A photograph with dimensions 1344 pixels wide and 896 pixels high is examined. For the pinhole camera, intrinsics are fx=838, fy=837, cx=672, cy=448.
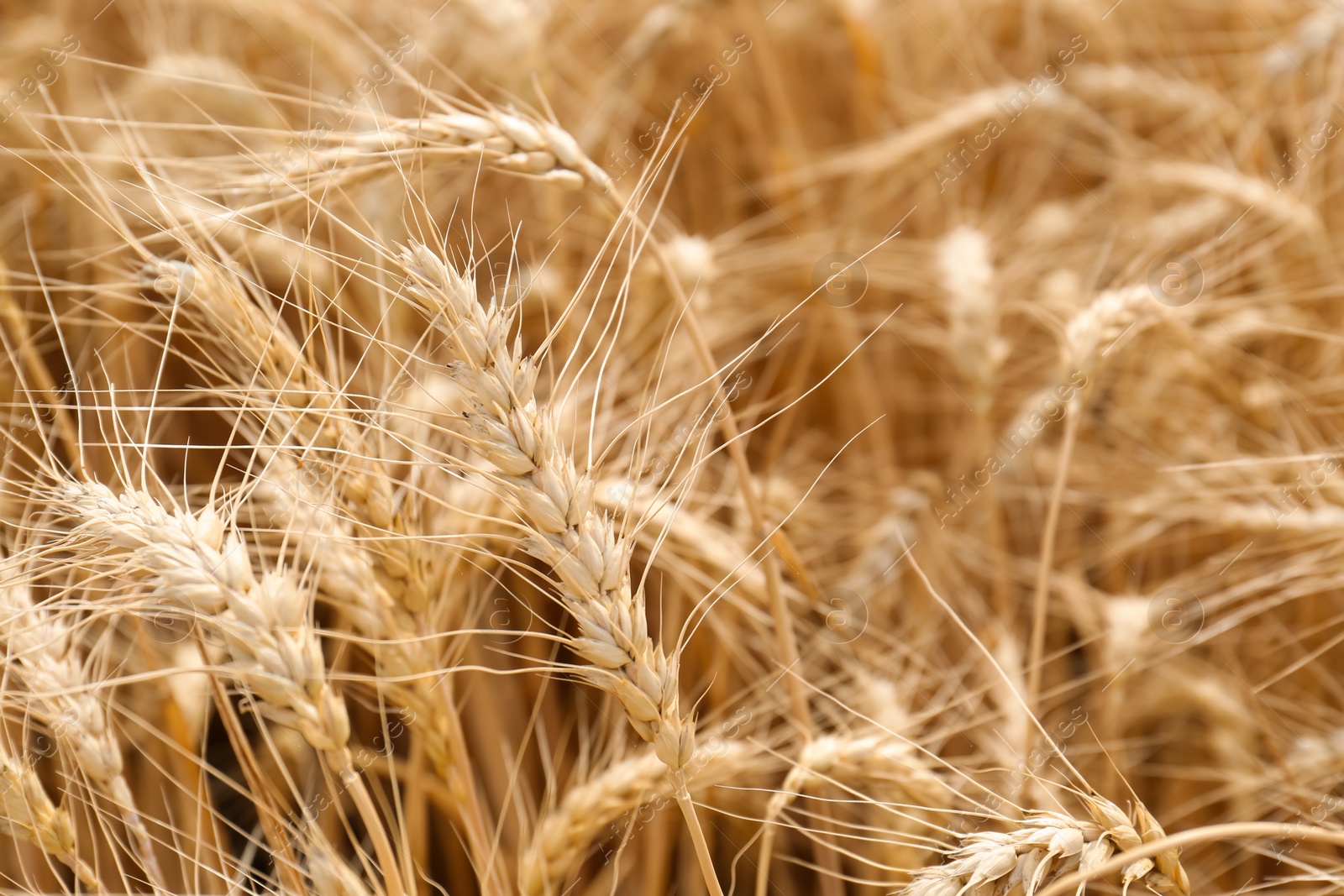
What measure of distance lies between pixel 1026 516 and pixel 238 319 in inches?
48.4

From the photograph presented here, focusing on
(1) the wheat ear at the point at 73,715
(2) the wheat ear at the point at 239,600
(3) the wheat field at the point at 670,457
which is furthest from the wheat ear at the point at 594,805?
(1) the wheat ear at the point at 73,715

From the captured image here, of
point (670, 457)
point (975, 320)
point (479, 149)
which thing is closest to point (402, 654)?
point (670, 457)

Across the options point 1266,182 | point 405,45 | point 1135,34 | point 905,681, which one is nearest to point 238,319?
point 405,45

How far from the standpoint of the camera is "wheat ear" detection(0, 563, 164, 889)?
2.08 feet

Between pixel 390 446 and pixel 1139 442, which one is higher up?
pixel 390 446

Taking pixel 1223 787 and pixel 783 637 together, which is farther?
pixel 1223 787

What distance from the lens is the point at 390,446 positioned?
2.79 ft

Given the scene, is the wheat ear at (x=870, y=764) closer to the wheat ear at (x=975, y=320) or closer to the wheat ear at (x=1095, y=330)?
the wheat ear at (x=1095, y=330)

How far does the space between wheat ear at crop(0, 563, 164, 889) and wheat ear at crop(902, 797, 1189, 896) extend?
22.4 inches

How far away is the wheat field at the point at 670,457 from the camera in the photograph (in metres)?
0.60

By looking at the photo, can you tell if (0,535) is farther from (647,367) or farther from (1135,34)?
(1135,34)

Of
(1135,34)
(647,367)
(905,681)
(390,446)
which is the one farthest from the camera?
(1135,34)

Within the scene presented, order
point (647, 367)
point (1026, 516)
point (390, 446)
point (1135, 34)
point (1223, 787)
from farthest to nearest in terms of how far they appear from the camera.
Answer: point (1135, 34)
point (1026, 516)
point (647, 367)
point (1223, 787)
point (390, 446)

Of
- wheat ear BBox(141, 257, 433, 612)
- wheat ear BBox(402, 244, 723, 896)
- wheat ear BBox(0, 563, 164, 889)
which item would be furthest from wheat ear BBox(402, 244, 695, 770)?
A: wheat ear BBox(0, 563, 164, 889)
